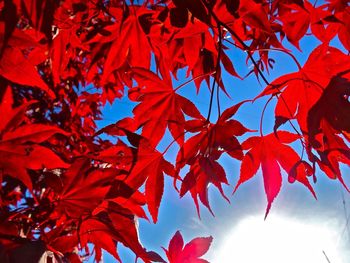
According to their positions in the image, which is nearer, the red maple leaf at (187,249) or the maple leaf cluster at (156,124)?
the maple leaf cluster at (156,124)

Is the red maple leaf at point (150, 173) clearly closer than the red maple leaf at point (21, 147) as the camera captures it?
No

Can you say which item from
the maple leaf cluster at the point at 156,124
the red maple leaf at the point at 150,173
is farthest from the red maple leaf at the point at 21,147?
the red maple leaf at the point at 150,173

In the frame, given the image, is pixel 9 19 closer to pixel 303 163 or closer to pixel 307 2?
pixel 303 163

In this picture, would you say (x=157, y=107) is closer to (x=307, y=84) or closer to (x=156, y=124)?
(x=156, y=124)

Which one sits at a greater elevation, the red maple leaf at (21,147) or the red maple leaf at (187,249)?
the red maple leaf at (21,147)

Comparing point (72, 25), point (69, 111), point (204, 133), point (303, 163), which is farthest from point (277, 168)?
point (69, 111)

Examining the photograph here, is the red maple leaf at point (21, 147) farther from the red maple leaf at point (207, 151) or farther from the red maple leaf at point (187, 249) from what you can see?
the red maple leaf at point (187, 249)

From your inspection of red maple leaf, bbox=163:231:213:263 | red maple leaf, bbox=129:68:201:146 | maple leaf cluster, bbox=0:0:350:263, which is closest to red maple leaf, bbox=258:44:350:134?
maple leaf cluster, bbox=0:0:350:263

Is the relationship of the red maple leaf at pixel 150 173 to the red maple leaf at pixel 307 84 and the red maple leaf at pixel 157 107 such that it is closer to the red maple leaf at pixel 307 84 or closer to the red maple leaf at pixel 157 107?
the red maple leaf at pixel 157 107

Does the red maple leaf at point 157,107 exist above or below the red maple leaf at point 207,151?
above

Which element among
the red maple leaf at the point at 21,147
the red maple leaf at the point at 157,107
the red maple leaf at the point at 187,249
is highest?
the red maple leaf at the point at 157,107

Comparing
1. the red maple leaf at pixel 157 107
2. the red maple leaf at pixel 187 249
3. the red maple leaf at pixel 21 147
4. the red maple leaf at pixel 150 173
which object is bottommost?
the red maple leaf at pixel 187 249

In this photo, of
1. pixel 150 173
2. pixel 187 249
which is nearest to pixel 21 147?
pixel 150 173

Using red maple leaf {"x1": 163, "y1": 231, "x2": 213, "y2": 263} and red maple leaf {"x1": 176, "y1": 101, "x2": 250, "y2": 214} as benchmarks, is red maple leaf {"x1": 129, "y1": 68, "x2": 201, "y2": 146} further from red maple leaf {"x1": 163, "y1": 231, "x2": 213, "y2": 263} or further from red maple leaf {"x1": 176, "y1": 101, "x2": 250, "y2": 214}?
red maple leaf {"x1": 163, "y1": 231, "x2": 213, "y2": 263}
